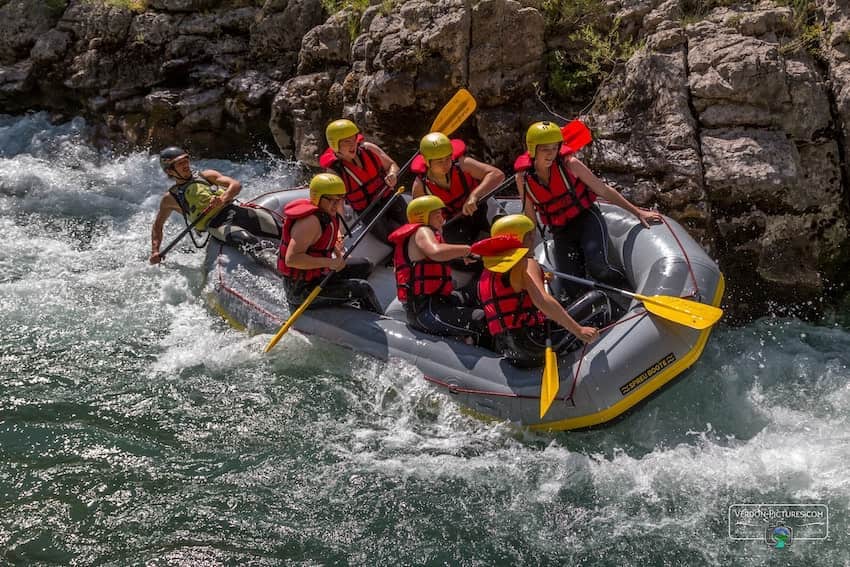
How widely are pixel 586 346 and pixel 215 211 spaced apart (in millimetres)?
3611

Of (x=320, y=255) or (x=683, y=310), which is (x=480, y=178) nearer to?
(x=320, y=255)

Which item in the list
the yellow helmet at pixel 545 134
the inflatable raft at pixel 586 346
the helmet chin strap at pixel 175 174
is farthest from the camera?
the helmet chin strap at pixel 175 174

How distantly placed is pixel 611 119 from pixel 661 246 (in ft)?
6.28

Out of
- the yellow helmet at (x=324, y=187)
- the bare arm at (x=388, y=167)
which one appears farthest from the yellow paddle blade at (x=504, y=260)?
the bare arm at (x=388, y=167)

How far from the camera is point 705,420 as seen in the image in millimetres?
4941

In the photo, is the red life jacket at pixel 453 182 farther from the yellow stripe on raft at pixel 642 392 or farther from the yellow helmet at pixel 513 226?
the yellow stripe on raft at pixel 642 392

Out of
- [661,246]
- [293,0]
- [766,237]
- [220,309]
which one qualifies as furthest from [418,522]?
[293,0]

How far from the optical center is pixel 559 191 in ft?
17.9

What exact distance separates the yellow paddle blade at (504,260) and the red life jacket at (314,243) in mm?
1517

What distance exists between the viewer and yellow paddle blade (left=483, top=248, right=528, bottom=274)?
434 cm

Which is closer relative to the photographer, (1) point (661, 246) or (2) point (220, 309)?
(1) point (661, 246)

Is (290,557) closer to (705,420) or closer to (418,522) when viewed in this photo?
(418,522)

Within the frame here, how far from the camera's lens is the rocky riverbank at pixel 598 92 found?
20.1 feet

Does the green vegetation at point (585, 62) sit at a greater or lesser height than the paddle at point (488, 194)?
greater
